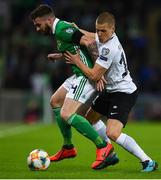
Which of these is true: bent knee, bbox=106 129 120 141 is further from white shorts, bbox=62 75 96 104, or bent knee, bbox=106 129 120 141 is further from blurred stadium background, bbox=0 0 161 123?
blurred stadium background, bbox=0 0 161 123

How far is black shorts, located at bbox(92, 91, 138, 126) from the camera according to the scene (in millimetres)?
10383

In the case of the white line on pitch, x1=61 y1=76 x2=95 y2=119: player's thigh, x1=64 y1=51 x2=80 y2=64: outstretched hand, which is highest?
x1=64 y1=51 x2=80 y2=64: outstretched hand

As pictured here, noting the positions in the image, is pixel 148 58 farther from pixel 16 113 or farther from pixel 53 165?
pixel 53 165

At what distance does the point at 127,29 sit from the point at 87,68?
1678 centimetres

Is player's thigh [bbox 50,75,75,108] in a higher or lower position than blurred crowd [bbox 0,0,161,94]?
higher

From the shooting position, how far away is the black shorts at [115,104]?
10383 millimetres

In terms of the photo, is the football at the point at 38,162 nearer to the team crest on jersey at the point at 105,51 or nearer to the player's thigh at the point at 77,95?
the player's thigh at the point at 77,95

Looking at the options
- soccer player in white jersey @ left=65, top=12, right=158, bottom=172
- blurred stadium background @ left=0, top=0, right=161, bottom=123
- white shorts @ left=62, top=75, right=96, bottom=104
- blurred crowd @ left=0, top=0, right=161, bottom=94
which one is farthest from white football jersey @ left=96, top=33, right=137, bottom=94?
blurred crowd @ left=0, top=0, right=161, bottom=94

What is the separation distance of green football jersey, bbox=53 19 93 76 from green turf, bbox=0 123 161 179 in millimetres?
1399

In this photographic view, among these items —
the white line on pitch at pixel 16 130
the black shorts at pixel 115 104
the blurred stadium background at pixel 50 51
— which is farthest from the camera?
the blurred stadium background at pixel 50 51

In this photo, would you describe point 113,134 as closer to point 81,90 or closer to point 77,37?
point 81,90

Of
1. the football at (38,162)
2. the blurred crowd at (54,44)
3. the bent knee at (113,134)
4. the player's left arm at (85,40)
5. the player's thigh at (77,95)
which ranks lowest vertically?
the blurred crowd at (54,44)

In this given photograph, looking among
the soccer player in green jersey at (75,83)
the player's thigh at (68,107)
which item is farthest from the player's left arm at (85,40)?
the player's thigh at (68,107)

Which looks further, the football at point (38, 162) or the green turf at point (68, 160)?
the football at point (38, 162)
